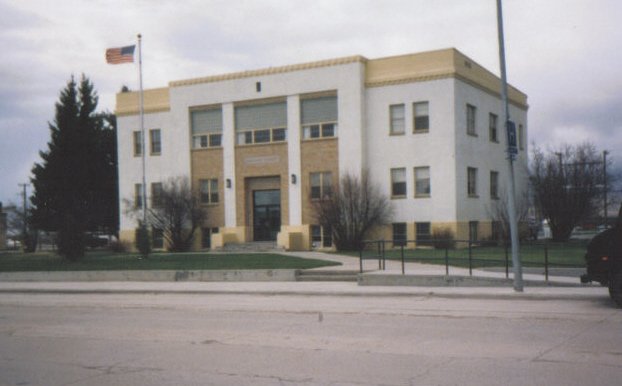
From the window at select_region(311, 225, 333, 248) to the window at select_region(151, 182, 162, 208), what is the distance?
9.46 metres

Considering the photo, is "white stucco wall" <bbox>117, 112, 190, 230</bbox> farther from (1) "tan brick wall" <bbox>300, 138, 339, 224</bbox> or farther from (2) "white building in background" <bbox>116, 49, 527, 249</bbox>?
(1) "tan brick wall" <bbox>300, 138, 339, 224</bbox>

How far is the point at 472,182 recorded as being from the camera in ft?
128

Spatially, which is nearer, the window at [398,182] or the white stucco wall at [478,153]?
the white stucco wall at [478,153]

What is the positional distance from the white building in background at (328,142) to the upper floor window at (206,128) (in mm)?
73

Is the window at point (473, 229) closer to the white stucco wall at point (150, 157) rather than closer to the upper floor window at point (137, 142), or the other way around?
the white stucco wall at point (150, 157)

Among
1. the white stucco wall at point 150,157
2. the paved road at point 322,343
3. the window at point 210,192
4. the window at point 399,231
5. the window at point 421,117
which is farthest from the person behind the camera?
the white stucco wall at point 150,157

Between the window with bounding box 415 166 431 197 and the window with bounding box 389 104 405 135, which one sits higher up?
the window with bounding box 389 104 405 135

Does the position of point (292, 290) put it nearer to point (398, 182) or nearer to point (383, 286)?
point (383, 286)

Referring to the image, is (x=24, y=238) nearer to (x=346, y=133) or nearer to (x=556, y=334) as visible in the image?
(x=346, y=133)

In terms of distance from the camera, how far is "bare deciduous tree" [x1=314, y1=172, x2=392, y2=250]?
35.6 m

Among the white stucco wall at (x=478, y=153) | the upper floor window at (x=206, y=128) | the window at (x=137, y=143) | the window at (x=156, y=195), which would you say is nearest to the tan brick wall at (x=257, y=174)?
the upper floor window at (x=206, y=128)

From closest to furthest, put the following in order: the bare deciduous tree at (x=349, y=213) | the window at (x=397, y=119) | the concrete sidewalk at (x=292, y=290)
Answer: the concrete sidewalk at (x=292, y=290)
the bare deciduous tree at (x=349, y=213)
the window at (x=397, y=119)

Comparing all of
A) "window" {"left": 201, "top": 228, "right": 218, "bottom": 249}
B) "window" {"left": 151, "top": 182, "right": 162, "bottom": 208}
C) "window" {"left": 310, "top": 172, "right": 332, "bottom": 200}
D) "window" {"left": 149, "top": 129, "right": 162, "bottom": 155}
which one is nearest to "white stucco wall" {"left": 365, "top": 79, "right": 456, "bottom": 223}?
"window" {"left": 310, "top": 172, "right": 332, "bottom": 200}

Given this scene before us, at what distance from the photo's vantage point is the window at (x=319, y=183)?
38.9m
